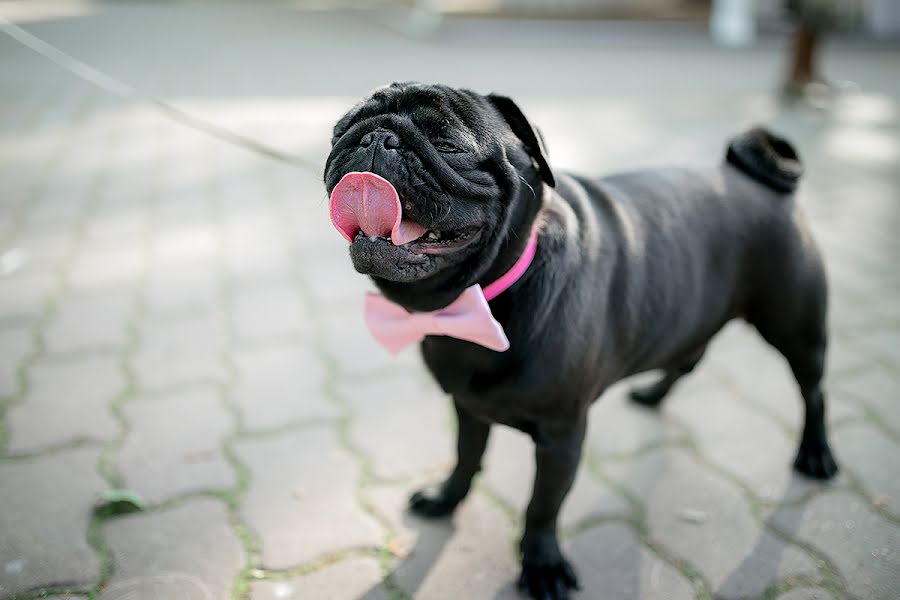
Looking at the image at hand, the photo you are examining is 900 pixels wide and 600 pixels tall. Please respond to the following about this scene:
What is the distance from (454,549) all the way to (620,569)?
49cm

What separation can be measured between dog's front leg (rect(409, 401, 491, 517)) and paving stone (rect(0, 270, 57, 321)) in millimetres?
2077

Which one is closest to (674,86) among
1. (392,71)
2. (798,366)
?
(392,71)

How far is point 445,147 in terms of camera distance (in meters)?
1.47

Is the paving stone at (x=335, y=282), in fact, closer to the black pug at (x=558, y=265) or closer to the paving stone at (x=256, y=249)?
the paving stone at (x=256, y=249)

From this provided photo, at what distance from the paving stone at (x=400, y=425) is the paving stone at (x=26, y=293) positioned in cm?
155

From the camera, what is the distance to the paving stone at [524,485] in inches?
88.6

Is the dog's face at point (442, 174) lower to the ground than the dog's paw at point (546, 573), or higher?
higher

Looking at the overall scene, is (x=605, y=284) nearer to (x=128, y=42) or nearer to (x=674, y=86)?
(x=674, y=86)

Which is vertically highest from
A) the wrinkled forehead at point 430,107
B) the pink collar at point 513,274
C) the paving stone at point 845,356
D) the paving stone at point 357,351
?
the wrinkled forehead at point 430,107

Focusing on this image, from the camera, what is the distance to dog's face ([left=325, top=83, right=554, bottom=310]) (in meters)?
1.45

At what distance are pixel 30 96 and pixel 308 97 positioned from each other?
2477 millimetres

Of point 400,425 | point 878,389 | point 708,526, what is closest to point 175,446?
point 400,425

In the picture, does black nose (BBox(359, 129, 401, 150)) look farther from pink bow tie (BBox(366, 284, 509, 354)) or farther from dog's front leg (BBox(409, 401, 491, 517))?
dog's front leg (BBox(409, 401, 491, 517))

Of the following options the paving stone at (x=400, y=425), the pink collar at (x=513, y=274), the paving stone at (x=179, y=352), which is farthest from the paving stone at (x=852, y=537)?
the paving stone at (x=179, y=352)
